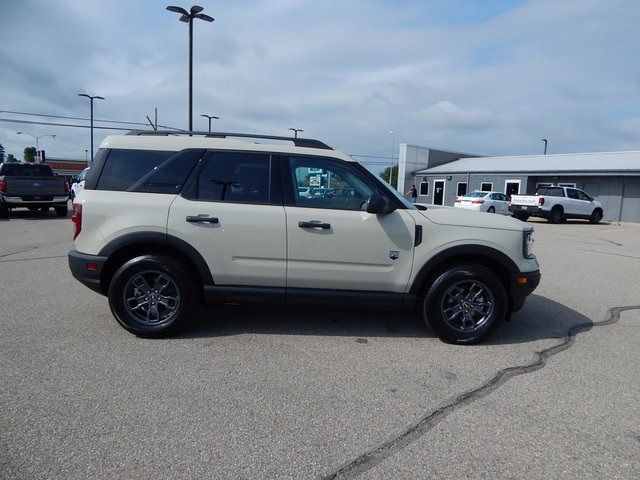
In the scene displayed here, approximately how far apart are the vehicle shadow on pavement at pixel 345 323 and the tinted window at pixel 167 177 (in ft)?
4.72

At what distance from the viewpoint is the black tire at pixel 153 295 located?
171 inches

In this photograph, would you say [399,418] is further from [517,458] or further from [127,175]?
[127,175]

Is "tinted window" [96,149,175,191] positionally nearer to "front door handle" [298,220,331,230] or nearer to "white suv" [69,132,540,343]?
Result: "white suv" [69,132,540,343]

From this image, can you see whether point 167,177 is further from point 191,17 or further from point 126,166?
point 191,17

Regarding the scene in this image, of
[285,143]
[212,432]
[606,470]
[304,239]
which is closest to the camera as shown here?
[606,470]

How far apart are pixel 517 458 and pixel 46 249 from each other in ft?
31.8

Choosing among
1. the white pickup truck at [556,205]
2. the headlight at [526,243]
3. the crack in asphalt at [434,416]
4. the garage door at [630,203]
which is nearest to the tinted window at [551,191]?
the white pickup truck at [556,205]

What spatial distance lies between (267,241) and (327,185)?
0.81 m

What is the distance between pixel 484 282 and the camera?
4406 millimetres

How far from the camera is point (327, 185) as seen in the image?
14.8 ft

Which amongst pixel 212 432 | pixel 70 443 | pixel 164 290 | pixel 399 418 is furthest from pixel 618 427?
pixel 164 290

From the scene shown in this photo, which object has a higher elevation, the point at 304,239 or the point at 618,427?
the point at 304,239

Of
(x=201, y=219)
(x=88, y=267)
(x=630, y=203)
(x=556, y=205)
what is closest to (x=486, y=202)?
(x=556, y=205)

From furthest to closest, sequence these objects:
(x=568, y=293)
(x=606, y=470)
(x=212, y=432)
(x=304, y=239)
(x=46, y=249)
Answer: (x=46, y=249) < (x=568, y=293) < (x=304, y=239) < (x=212, y=432) < (x=606, y=470)
